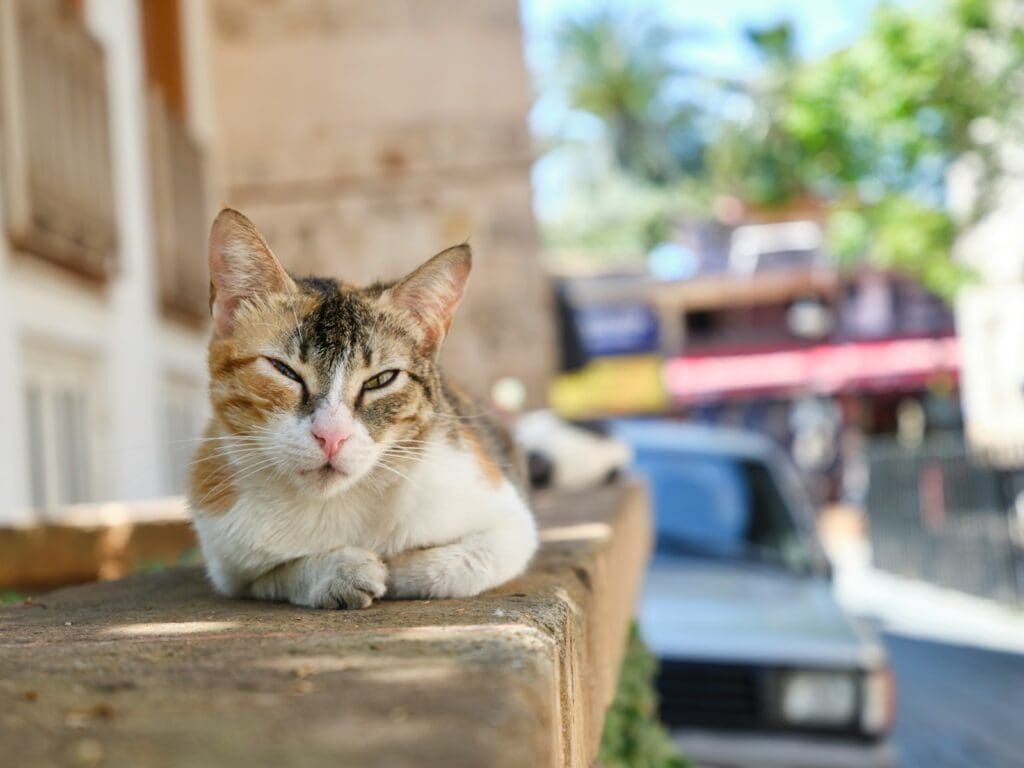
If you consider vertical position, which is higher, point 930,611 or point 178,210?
point 178,210

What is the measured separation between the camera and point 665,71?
45188 millimetres

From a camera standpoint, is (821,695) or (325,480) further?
(821,695)

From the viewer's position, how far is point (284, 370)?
7.07 ft

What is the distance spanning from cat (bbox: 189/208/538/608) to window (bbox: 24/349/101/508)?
4605mm

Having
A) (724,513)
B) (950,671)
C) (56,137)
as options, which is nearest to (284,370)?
(724,513)

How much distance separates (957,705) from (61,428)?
644cm

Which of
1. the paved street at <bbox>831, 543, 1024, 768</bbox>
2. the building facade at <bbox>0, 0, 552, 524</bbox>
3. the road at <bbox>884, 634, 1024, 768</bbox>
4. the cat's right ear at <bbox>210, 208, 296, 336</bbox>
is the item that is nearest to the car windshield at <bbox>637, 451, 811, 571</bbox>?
the paved street at <bbox>831, 543, 1024, 768</bbox>

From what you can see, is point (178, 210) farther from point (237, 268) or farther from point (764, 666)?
point (237, 268)

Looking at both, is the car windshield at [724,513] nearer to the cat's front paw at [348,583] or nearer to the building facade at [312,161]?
the building facade at [312,161]

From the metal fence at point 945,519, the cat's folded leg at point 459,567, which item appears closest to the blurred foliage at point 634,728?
the cat's folded leg at point 459,567

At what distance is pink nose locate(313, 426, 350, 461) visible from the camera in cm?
201

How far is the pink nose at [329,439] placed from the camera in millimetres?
2010

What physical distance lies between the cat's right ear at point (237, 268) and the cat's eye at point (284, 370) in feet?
0.55

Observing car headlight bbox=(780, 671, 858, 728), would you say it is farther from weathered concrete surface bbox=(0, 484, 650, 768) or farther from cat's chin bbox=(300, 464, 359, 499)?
cat's chin bbox=(300, 464, 359, 499)
